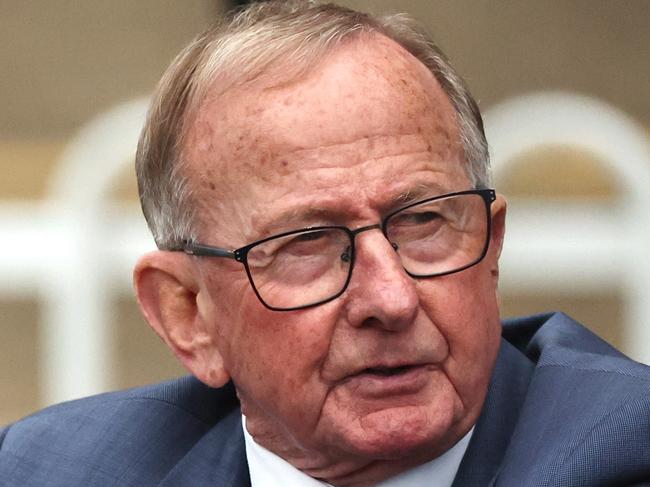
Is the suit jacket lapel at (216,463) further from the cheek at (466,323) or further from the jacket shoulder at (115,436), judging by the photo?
the cheek at (466,323)

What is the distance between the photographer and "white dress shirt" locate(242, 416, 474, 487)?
2928 millimetres

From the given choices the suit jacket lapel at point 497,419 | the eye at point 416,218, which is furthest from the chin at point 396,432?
the eye at point 416,218

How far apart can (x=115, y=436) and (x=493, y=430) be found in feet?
3.06

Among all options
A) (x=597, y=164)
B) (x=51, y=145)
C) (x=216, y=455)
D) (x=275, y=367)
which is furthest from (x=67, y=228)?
(x=275, y=367)

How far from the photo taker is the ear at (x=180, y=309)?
3111mm

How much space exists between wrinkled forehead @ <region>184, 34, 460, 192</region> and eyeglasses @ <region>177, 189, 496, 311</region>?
12 centimetres

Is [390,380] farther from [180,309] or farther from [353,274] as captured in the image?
[180,309]

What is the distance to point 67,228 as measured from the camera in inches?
236

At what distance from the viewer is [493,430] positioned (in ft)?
9.92

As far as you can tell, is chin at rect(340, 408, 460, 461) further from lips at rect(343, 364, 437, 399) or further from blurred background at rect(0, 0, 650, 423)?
blurred background at rect(0, 0, 650, 423)

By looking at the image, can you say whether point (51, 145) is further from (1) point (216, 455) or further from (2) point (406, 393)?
(2) point (406, 393)

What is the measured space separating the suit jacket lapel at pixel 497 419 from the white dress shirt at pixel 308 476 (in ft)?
0.07

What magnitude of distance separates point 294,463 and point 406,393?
16.2 inches

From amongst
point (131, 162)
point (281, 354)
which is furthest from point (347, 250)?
point (131, 162)
